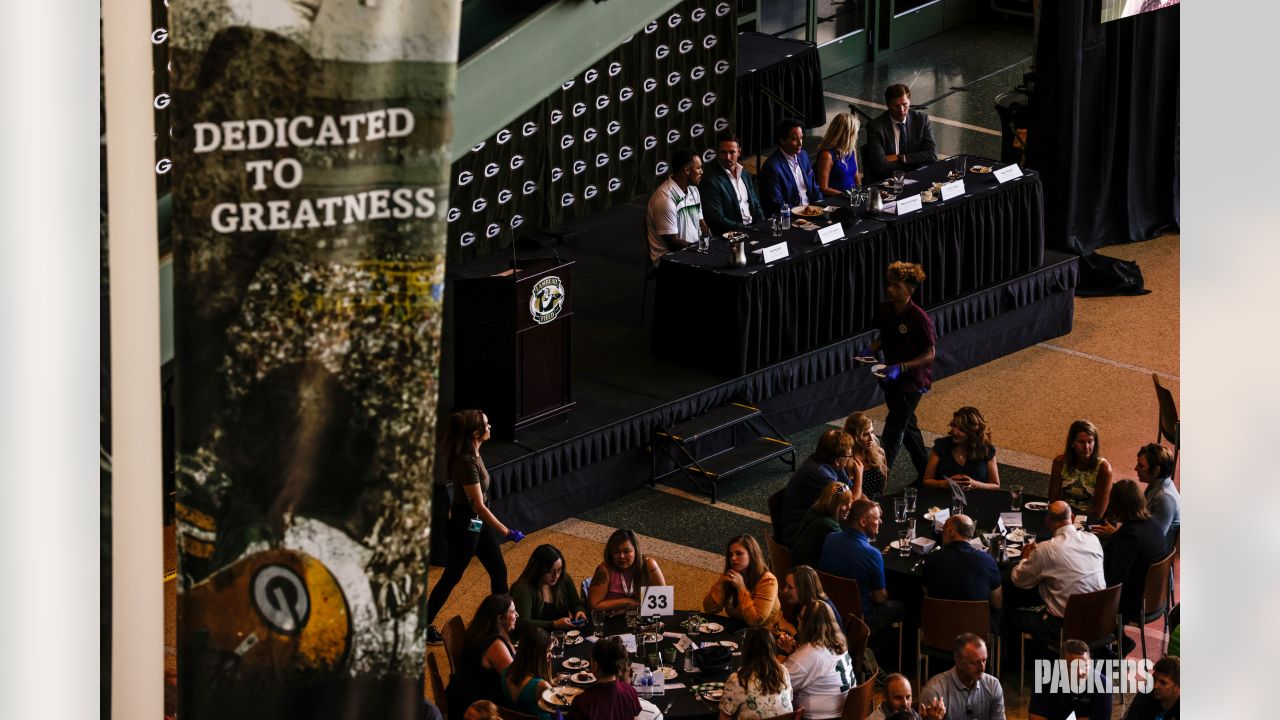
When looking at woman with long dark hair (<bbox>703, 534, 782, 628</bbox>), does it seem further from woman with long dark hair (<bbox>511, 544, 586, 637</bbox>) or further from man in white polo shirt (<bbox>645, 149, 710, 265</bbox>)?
man in white polo shirt (<bbox>645, 149, 710, 265</bbox>)

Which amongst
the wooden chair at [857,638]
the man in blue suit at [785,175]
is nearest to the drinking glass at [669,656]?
the wooden chair at [857,638]

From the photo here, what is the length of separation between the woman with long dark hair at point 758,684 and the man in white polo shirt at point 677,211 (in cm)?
426

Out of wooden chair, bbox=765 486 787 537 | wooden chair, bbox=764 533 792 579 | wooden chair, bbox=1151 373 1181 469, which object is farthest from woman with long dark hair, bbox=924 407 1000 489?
wooden chair, bbox=1151 373 1181 469

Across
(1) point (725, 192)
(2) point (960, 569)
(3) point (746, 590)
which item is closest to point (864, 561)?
(2) point (960, 569)

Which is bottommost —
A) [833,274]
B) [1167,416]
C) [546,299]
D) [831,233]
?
[1167,416]

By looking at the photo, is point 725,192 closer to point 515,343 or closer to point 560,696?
point 515,343

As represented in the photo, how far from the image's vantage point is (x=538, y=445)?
8.58 metres

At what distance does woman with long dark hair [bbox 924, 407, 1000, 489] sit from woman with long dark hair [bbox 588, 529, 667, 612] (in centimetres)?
166

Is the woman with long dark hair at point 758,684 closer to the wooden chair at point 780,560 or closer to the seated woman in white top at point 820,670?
the seated woman in white top at point 820,670

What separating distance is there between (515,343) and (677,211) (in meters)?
1.82

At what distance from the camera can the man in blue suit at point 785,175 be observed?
10.7 meters

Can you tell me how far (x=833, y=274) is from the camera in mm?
9758

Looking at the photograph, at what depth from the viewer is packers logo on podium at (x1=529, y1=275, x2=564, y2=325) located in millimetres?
8508
